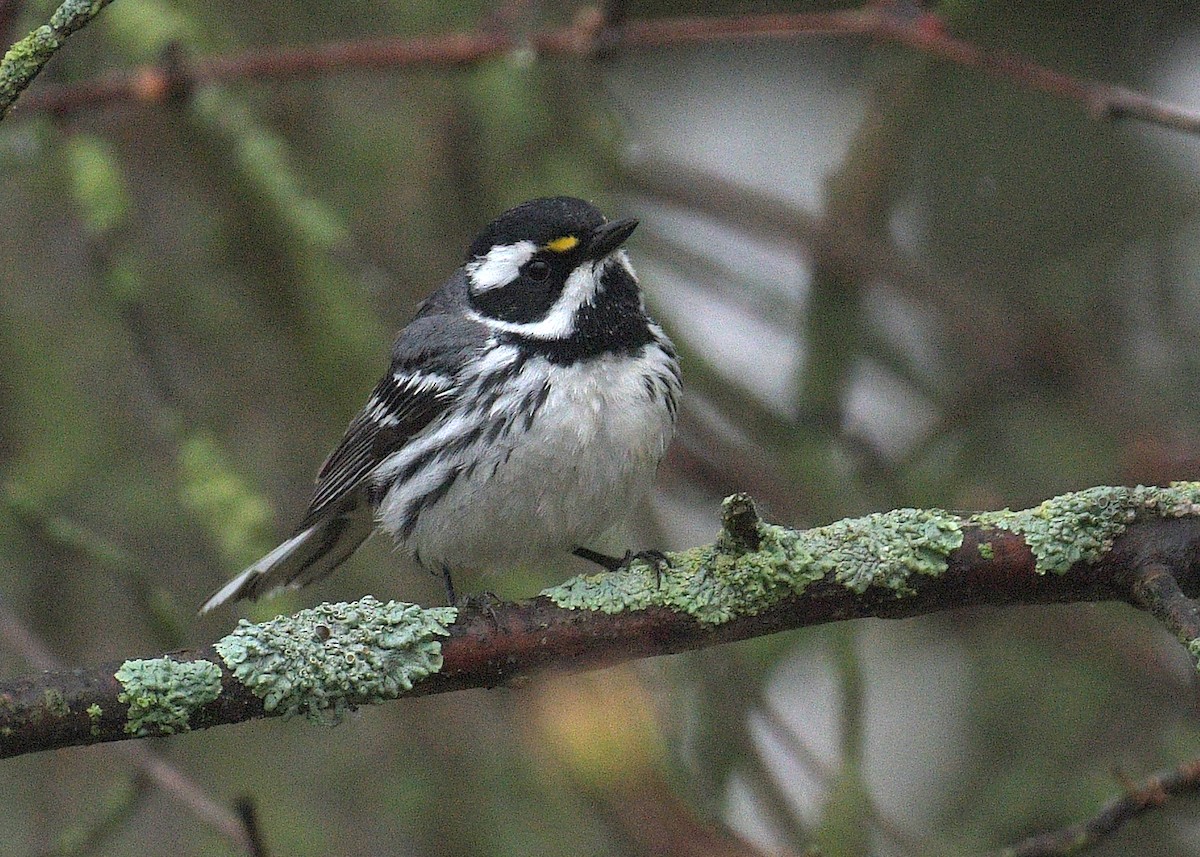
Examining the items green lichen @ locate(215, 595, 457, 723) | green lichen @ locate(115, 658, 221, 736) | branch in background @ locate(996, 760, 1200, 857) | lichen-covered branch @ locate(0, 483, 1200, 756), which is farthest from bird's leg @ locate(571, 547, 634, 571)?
green lichen @ locate(115, 658, 221, 736)

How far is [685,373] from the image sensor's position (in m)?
4.95

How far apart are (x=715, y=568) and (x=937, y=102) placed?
3.86 meters

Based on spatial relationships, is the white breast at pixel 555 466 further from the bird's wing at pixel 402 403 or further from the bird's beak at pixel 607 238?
the bird's beak at pixel 607 238

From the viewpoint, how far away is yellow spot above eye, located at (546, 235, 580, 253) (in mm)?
4188

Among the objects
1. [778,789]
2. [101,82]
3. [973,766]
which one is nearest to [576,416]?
[778,789]

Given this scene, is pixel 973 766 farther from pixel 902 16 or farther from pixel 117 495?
pixel 117 495

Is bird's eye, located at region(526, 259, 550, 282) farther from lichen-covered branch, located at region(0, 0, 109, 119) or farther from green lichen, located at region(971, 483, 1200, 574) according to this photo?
lichen-covered branch, located at region(0, 0, 109, 119)

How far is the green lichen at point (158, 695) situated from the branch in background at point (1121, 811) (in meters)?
1.62

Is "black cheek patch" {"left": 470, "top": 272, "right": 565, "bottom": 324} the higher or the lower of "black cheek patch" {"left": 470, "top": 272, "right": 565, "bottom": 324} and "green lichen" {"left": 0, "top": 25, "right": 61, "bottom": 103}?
the lower

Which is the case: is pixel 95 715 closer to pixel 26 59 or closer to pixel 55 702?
pixel 55 702

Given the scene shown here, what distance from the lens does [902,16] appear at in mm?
4320

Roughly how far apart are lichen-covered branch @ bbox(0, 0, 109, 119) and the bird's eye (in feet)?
7.21

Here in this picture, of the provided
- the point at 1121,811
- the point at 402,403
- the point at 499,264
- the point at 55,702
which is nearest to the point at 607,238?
the point at 499,264

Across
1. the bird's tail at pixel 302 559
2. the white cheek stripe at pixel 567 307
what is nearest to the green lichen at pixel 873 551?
the white cheek stripe at pixel 567 307
